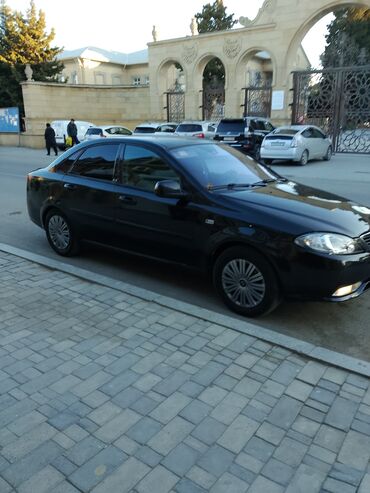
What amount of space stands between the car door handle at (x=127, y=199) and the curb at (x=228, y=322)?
2.89ft

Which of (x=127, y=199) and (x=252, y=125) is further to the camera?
(x=252, y=125)

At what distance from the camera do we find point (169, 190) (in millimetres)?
4211

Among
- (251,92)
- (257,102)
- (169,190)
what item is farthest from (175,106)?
(169,190)

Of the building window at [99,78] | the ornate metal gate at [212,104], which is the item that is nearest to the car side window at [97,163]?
the ornate metal gate at [212,104]

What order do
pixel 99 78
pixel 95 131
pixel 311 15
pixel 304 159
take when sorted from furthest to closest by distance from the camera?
pixel 99 78, pixel 95 131, pixel 311 15, pixel 304 159

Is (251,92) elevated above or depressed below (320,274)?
Answer: above

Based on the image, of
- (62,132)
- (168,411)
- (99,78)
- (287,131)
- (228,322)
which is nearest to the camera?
(168,411)

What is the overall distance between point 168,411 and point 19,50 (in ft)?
124

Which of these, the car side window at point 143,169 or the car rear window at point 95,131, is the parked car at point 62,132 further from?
the car side window at point 143,169

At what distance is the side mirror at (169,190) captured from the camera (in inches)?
166

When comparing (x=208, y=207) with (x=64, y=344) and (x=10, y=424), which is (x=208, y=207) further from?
(x=10, y=424)

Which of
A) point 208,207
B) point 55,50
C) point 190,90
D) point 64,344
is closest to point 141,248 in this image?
point 208,207

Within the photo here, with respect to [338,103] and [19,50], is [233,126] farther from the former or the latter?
[19,50]

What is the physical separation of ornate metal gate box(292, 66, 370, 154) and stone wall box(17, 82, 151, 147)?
40.1ft
